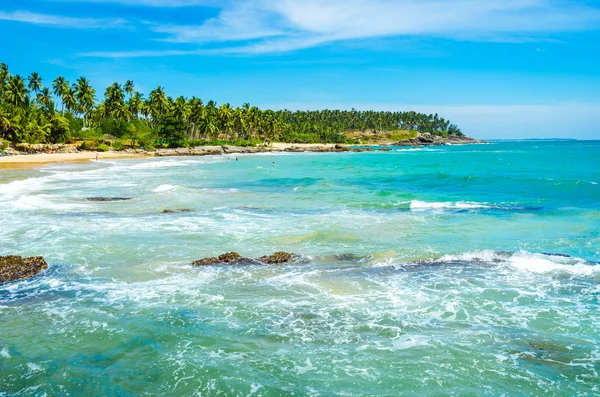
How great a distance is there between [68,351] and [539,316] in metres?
8.95

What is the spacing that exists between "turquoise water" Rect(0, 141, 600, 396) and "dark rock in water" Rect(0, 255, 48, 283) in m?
0.33

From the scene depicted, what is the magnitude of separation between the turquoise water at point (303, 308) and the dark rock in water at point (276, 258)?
1.22ft

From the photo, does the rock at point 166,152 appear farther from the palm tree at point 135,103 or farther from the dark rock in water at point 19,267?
the dark rock in water at point 19,267

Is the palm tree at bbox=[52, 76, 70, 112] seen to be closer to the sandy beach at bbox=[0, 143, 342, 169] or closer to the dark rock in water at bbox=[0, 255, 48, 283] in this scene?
the sandy beach at bbox=[0, 143, 342, 169]

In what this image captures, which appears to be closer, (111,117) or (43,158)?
(43,158)

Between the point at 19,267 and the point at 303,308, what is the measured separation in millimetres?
7542

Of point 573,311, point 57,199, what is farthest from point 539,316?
point 57,199

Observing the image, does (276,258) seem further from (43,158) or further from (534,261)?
(43,158)

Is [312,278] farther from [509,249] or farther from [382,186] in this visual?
[382,186]

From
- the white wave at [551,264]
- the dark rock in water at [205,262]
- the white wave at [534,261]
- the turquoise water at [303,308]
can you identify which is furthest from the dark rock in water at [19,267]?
the white wave at [551,264]

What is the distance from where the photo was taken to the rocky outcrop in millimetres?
13398

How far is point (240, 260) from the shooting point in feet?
45.0

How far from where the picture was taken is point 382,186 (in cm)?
3869

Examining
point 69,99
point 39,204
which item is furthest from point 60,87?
point 39,204
